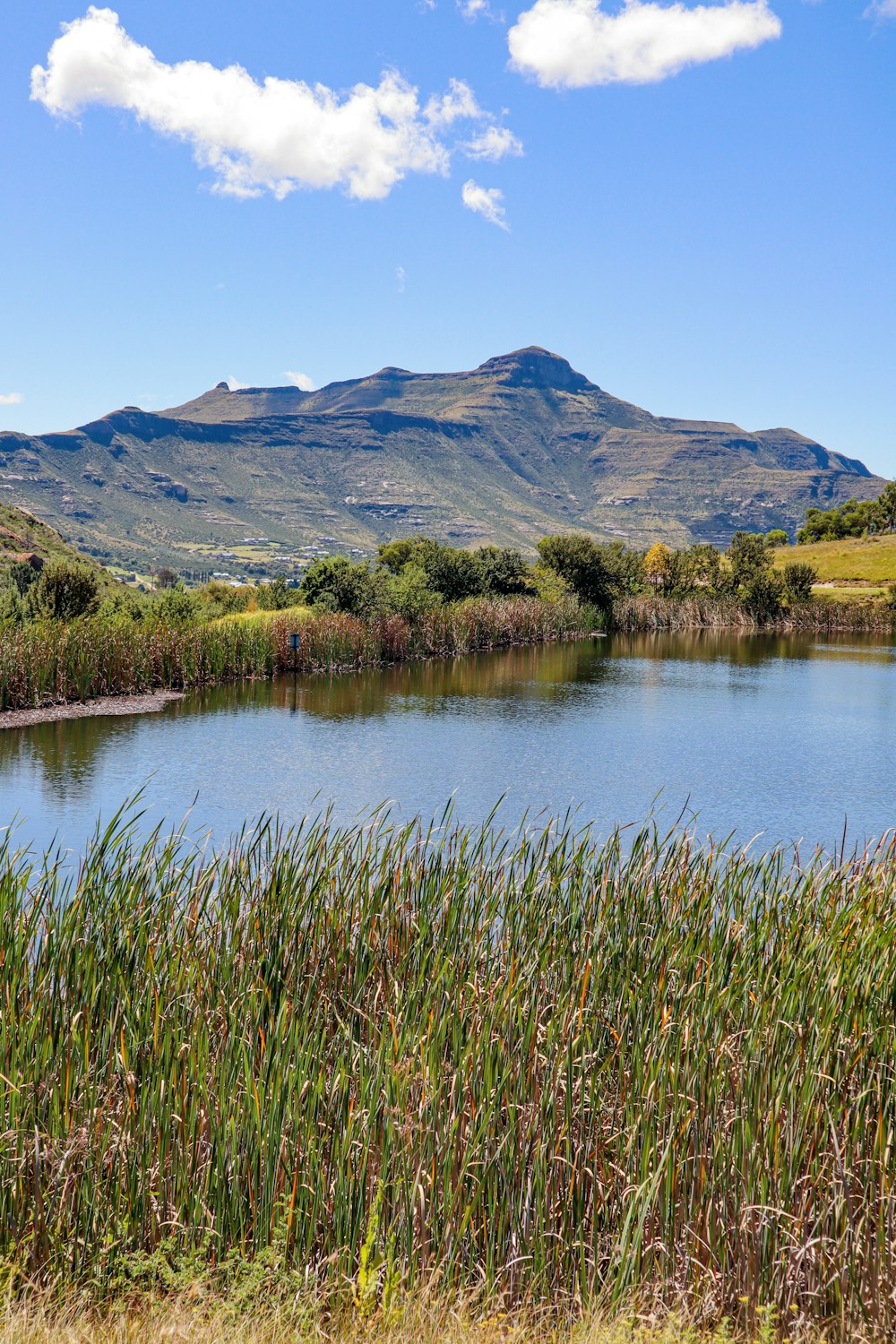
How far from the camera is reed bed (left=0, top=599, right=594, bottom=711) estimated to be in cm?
2639

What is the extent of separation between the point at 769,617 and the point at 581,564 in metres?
17.7

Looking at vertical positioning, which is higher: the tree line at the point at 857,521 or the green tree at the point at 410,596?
the tree line at the point at 857,521

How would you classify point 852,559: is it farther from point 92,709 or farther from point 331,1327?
point 331,1327

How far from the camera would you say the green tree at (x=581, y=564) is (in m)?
59.3

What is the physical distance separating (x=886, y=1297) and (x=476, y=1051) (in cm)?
228

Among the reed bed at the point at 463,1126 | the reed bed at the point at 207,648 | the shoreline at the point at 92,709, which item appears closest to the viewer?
the reed bed at the point at 463,1126

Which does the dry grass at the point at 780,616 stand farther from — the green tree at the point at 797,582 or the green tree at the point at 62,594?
the green tree at the point at 62,594

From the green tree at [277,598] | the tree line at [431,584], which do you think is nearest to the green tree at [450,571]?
the tree line at [431,584]

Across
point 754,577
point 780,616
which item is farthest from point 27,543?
point 780,616

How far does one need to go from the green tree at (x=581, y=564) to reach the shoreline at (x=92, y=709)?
1322 inches

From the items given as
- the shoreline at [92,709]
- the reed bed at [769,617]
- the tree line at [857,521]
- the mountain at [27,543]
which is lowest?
the shoreline at [92,709]

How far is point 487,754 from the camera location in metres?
22.5

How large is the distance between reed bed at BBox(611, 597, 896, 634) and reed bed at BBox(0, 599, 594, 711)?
2066 cm

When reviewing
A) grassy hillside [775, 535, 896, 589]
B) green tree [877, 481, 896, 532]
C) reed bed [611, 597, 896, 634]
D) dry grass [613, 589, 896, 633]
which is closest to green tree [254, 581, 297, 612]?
reed bed [611, 597, 896, 634]
